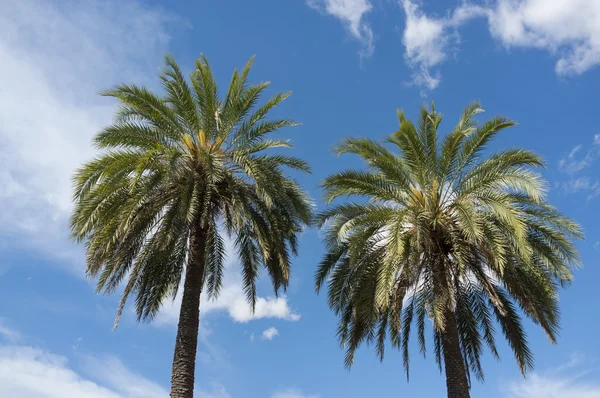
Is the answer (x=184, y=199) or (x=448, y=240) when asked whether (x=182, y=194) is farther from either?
(x=448, y=240)

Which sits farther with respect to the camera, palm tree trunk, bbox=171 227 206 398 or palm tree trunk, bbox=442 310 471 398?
palm tree trunk, bbox=442 310 471 398

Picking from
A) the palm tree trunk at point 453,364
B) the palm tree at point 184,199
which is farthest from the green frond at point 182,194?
the palm tree trunk at point 453,364

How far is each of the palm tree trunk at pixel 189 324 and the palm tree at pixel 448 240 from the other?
4.00m

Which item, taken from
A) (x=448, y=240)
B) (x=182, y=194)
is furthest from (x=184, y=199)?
(x=448, y=240)

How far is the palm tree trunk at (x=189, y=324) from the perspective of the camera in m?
15.3

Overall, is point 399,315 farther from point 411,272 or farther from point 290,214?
point 290,214

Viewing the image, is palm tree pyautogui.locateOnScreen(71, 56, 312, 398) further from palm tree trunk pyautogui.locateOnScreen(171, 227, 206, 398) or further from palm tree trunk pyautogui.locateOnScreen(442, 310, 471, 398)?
palm tree trunk pyautogui.locateOnScreen(442, 310, 471, 398)

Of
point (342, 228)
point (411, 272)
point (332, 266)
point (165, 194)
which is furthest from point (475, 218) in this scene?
point (165, 194)

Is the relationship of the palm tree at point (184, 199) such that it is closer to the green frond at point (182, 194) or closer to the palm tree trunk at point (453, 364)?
the green frond at point (182, 194)

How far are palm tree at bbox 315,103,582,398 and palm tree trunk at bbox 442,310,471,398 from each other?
3cm

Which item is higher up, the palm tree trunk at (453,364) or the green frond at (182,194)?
the green frond at (182,194)

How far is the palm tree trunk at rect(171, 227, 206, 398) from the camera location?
15253 millimetres

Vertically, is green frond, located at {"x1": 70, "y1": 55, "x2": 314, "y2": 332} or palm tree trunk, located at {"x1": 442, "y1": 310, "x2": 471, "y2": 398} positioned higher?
green frond, located at {"x1": 70, "y1": 55, "x2": 314, "y2": 332}

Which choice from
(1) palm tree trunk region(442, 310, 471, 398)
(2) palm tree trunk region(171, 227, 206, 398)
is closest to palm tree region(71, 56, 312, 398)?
(2) palm tree trunk region(171, 227, 206, 398)
